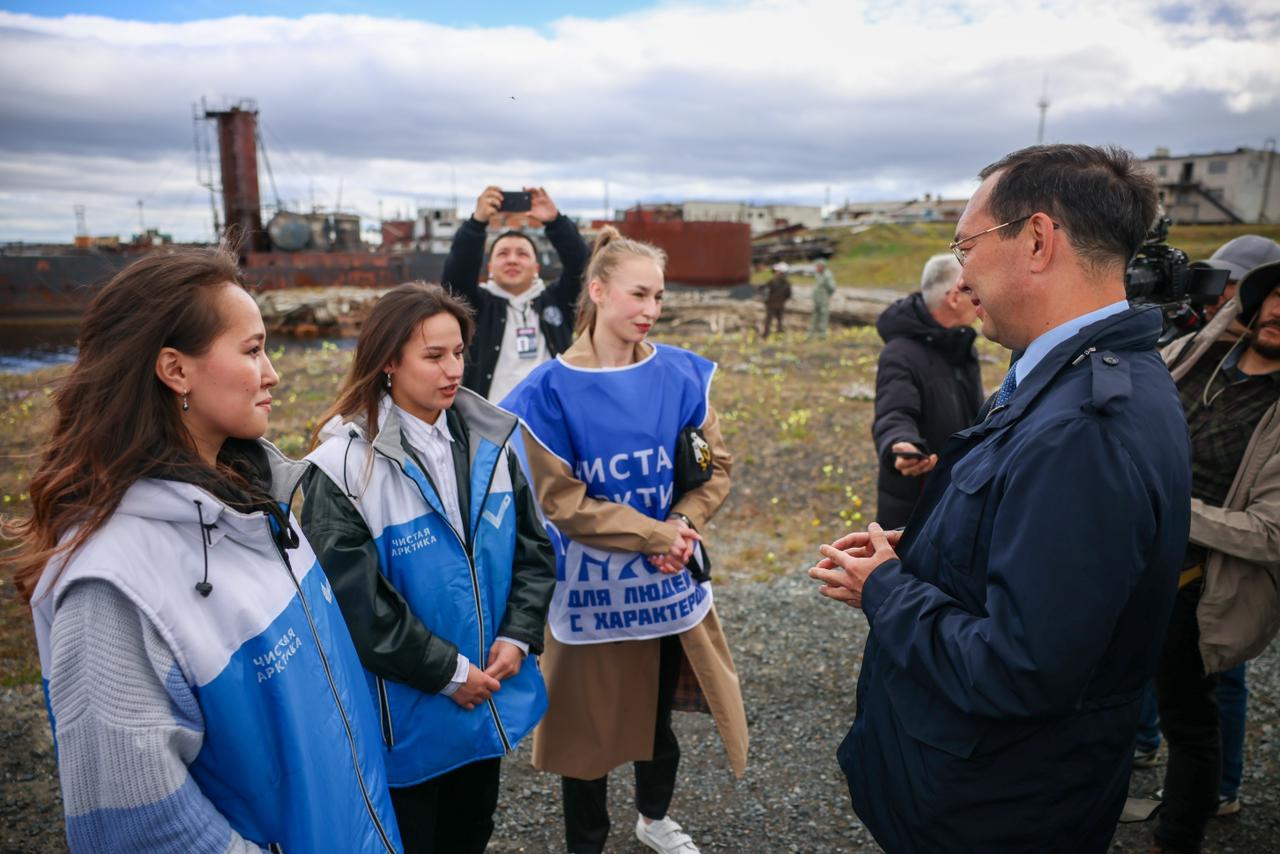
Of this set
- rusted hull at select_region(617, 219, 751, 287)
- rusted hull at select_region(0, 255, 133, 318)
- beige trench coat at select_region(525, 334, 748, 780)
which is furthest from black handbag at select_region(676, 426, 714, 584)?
rusted hull at select_region(0, 255, 133, 318)

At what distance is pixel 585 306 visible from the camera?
3.61 meters

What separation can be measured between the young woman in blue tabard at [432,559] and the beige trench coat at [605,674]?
0.27 meters

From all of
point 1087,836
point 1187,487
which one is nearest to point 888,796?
point 1087,836

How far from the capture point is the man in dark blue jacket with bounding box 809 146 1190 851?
1586 mm

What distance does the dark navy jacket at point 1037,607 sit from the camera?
158 cm

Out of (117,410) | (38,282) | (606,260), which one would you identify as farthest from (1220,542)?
(38,282)

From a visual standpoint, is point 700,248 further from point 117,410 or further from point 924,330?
point 117,410

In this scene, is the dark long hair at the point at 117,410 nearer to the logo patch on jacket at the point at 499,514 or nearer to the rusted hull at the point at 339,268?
the logo patch on jacket at the point at 499,514

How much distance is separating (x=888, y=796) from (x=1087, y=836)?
1.57ft

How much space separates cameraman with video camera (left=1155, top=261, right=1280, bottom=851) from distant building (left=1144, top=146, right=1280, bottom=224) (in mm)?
62055

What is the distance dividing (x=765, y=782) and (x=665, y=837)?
0.74 metres

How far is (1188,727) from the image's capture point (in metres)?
3.21

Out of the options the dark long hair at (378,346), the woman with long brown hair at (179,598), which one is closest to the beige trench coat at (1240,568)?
the dark long hair at (378,346)

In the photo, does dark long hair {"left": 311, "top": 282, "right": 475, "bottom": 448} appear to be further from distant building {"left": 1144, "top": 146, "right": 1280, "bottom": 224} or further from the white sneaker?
distant building {"left": 1144, "top": 146, "right": 1280, "bottom": 224}
